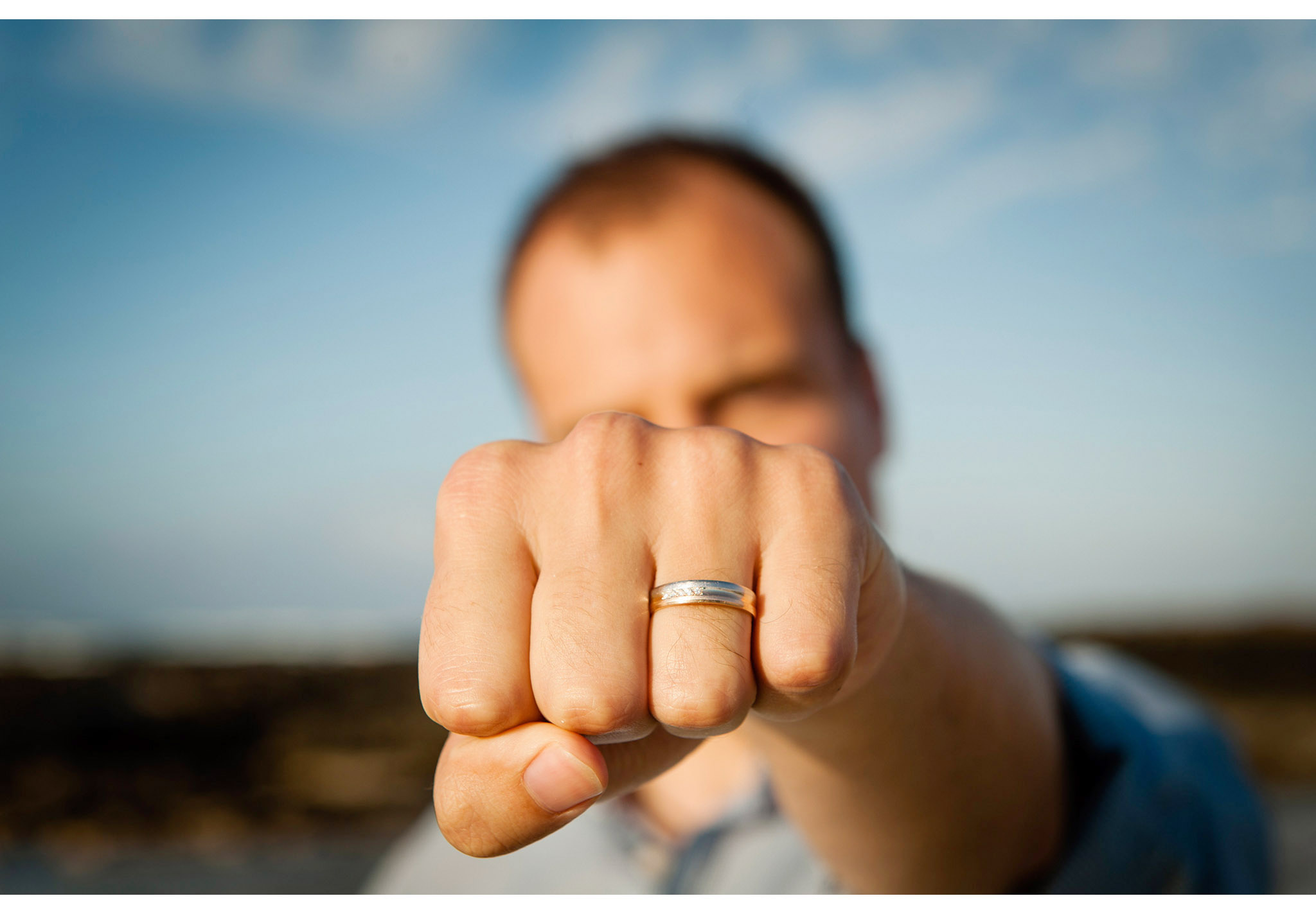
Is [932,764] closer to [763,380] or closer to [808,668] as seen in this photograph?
[808,668]

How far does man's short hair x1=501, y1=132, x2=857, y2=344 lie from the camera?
1.83 metres

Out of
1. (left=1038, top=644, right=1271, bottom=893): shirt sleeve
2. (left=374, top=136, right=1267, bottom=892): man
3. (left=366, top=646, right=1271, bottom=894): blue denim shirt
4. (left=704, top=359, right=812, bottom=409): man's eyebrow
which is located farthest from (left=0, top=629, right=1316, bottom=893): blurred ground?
(left=704, top=359, right=812, bottom=409): man's eyebrow

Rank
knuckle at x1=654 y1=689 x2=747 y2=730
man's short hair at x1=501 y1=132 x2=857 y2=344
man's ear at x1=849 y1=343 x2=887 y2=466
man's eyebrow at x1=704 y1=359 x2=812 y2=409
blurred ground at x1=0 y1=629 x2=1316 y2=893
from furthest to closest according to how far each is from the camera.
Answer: blurred ground at x1=0 y1=629 x2=1316 y2=893 → man's ear at x1=849 y1=343 x2=887 y2=466 → man's short hair at x1=501 y1=132 x2=857 y2=344 → man's eyebrow at x1=704 y1=359 x2=812 y2=409 → knuckle at x1=654 y1=689 x2=747 y2=730

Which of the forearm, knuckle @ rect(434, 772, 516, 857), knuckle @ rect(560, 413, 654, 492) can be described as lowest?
the forearm

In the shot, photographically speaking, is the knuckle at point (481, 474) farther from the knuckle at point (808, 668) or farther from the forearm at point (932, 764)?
the forearm at point (932, 764)

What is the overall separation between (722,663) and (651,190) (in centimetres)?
157

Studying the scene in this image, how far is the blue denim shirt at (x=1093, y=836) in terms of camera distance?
3.46 feet

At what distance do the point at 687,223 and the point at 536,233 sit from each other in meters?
0.52

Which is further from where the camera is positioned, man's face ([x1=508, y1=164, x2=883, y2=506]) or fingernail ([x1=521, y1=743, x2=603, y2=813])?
man's face ([x1=508, y1=164, x2=883, y2=506])

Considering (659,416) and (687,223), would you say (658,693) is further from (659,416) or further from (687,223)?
(687,223)

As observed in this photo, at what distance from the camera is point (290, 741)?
4.04 m

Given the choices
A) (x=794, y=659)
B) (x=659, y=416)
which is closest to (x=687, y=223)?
(x=659, y=416)

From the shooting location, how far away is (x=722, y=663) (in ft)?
1.52

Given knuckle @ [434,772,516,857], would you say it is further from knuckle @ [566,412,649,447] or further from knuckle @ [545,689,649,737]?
knuckle @ [566,412,649,447]
